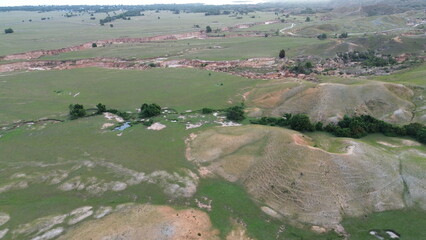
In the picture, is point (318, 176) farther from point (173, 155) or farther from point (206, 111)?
point (206, 111)

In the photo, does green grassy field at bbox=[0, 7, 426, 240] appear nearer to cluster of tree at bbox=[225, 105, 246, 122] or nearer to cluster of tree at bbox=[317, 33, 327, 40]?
cluster of tree at bbox=[225, 105, 246, 122]

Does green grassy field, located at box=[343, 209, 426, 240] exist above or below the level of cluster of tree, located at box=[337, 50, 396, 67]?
below

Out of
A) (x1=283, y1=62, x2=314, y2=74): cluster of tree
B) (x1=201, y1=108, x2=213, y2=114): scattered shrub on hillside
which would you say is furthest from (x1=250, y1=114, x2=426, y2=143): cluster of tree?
(x1=283, y1=62, x2=314, y2=74): cluster of tree

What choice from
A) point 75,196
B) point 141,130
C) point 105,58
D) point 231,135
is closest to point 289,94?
point 231,135

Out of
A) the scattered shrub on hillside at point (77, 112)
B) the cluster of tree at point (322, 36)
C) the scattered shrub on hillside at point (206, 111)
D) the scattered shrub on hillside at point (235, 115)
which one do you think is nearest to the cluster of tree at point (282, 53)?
the cluster of tree at point (322, 36)

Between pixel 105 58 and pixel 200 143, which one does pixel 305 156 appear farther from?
pixel 105 58

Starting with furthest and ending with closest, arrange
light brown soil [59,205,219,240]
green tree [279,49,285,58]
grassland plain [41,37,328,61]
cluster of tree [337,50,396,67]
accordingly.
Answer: grassland plain [41,37,328,61], green tree [279,49,285,58], cluster of tree [337,50,396,67], light brown soil [59,205,219,240]
